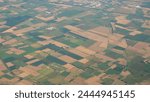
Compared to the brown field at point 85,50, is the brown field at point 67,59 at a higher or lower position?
lower

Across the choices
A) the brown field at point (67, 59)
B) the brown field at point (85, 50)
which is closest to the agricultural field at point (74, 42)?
the brown field at point (85, 50)

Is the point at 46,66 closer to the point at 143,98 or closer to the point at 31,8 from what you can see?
the point at 143,98

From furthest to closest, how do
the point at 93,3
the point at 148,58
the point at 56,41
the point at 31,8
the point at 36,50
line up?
the point at 93,3
the point at 31,8
the point at 56,41
the point at 36,50
the point at 148,58

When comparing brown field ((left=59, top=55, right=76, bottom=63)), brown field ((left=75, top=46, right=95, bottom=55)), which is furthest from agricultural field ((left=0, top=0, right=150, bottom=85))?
brown field ((left=59, top=55, right=76, bottom=63))

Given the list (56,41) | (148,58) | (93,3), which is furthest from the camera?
(93,3)

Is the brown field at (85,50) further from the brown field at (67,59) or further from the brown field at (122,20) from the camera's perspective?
the brown field at (122,20)

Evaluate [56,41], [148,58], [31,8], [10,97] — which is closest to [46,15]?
[31,8]

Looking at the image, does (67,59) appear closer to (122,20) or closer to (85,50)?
(85,50)

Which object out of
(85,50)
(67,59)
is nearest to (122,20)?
(85,50)

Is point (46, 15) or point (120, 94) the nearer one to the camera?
point (120, 94)
